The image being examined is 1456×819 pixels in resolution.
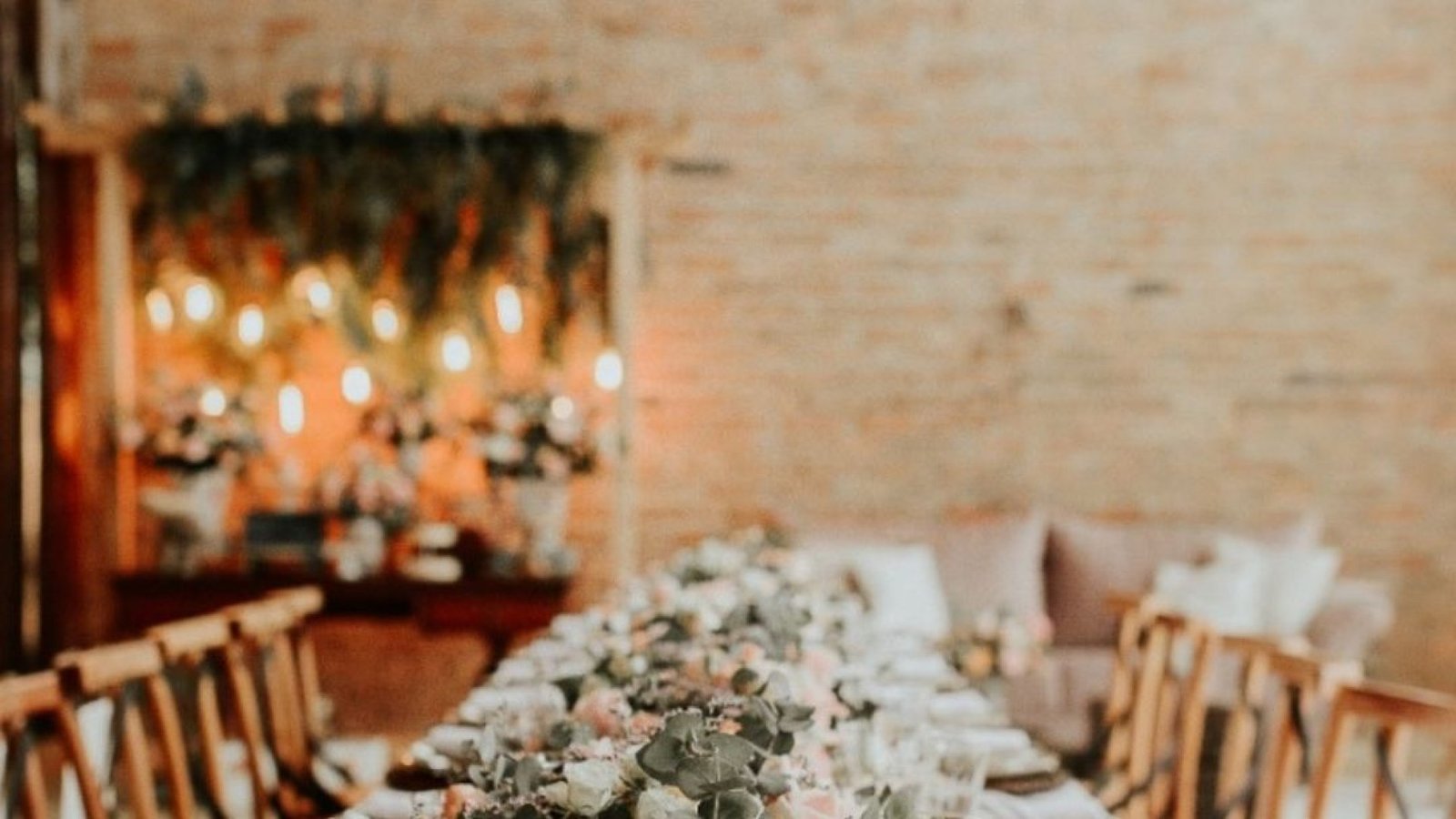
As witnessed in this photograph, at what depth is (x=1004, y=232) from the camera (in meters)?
6.01

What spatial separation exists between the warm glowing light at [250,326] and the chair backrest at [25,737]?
3.47 metres

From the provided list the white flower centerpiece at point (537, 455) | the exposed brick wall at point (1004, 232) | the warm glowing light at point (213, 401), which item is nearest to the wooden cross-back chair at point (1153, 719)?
the white flower centerpiece at point (537, 455)

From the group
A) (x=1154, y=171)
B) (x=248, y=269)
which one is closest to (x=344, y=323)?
(x=248, y=269)

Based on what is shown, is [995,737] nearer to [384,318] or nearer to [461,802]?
[461,802]

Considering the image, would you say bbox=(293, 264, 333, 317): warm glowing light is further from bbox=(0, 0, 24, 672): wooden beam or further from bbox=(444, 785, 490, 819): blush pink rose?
bbox=(444, 785, 490, 819): blush pink rose

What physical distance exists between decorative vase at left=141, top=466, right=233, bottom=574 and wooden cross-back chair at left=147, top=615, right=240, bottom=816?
2.38 metres

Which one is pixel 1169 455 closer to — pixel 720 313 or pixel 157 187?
pixel 720 313

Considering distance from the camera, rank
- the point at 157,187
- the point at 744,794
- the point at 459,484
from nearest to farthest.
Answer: the point at 744,794 < the point at 157,187 < the point at 459,484

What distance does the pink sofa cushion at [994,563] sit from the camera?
18.2 feet

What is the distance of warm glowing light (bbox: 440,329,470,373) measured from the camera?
559cm

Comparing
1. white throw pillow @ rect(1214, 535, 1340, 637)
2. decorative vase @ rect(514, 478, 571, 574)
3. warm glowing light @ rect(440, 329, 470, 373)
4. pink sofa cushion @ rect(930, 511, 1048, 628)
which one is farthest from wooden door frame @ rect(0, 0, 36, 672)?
white throw pillow @ rect(1214, 535, 1340, 637)

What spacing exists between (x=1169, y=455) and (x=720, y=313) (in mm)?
1962

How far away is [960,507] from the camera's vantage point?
6051 millimetres

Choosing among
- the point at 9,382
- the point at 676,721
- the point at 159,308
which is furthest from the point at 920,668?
the point at 9,382
